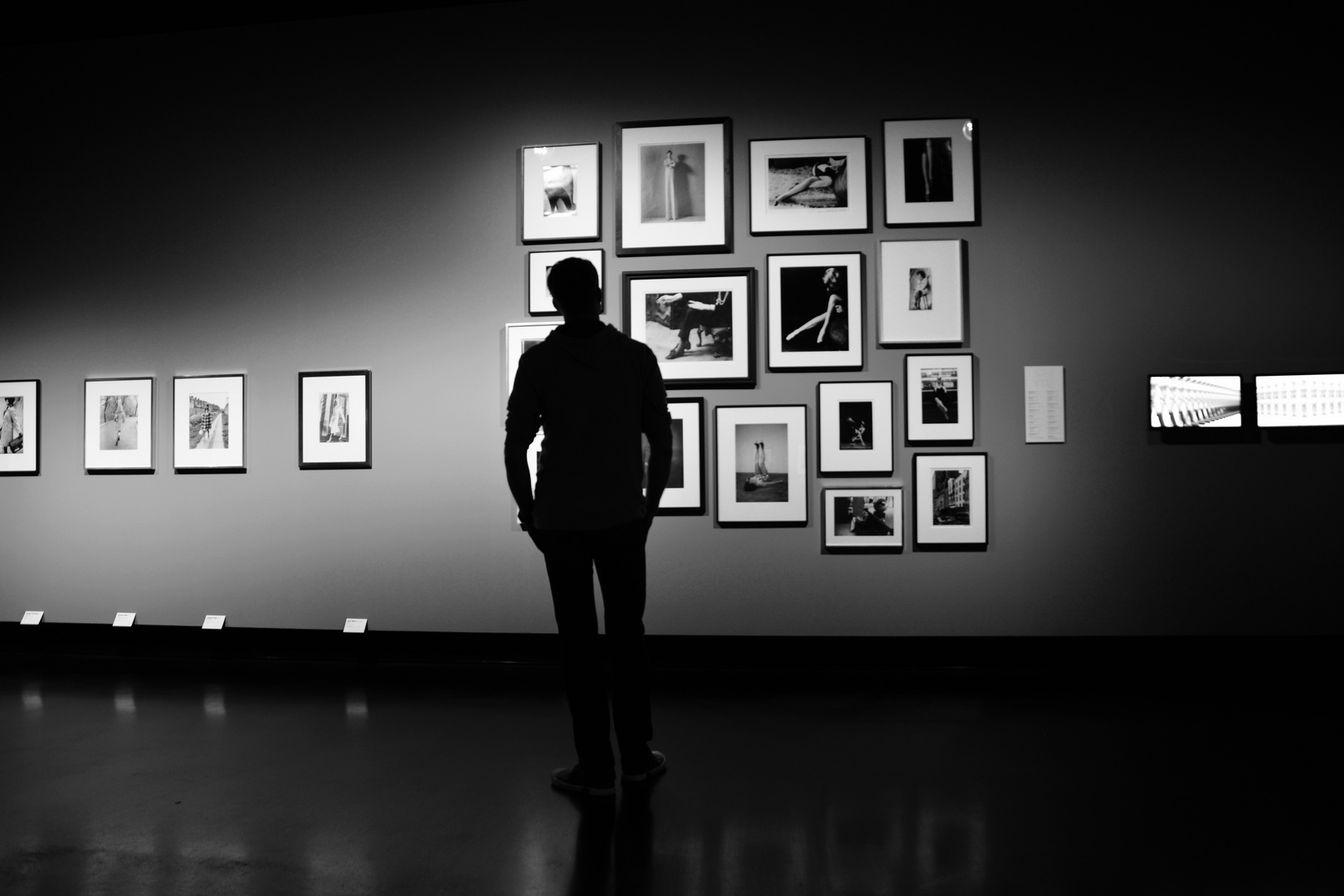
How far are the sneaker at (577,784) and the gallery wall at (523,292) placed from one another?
169 centimetres

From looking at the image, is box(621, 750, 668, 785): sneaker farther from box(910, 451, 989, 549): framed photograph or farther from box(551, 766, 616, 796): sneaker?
box(910, 451, 989, 549): framed photograph

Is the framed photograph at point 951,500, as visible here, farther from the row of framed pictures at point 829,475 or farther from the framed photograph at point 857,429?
the framed photograph at point 857,429

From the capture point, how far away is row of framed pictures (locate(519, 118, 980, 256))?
14.2 feet

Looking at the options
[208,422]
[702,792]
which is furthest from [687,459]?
[208,422]

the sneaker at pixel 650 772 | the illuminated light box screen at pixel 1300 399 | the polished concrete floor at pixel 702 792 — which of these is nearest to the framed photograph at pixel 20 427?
the polished concrete floor at pixel 702 792

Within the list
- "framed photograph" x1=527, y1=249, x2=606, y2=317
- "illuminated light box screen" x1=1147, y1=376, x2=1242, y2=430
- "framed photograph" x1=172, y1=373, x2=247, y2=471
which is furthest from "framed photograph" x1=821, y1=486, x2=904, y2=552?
"framed photograph" x1=172, y1=373, x2=247, y2=471

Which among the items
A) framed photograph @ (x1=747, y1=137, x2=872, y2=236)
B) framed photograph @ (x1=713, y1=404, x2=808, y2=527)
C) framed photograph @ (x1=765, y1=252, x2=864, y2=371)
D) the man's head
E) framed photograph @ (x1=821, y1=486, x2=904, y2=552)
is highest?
framed photograph @ (x1=747, y1=137, x2=872, y2=236)

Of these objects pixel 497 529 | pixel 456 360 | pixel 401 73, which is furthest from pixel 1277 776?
pixel 401 73

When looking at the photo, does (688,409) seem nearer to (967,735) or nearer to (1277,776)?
(967,735)

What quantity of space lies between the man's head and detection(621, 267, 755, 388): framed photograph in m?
1.71

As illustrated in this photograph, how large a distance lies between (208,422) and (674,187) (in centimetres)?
304

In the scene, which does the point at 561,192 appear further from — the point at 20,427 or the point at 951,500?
the point at 20,427

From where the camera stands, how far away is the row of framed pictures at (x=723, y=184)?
4.32 metres

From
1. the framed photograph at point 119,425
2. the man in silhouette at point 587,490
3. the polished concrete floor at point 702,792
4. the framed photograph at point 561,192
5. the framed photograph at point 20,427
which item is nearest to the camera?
the polished concrete floor at point 702,792
